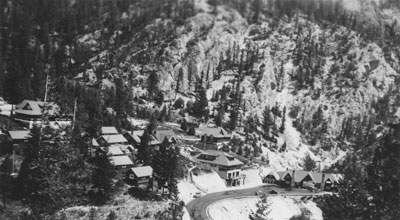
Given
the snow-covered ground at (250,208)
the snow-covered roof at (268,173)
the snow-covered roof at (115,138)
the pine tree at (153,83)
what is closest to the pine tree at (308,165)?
the snow-covered roof at (268,173)

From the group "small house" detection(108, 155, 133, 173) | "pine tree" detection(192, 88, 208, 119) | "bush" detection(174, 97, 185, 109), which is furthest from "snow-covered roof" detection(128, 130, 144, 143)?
"bush" detection(174, 97, 185, 109)

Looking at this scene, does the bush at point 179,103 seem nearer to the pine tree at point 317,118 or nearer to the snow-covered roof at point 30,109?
the pine tree at point 317,118

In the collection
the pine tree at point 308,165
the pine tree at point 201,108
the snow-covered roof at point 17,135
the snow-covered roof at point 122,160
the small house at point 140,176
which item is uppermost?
the pine tree at point 201,108

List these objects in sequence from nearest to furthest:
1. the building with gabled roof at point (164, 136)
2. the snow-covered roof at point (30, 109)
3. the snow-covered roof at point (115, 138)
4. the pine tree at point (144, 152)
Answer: the pine tree at point (144, 152)
the snow-covered roof at point (30, 109)
the snow-covered roof at point (115, 138)
the building with gabled roof at point (164, 136)

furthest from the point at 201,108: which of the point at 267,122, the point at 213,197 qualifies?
the point at 213,197

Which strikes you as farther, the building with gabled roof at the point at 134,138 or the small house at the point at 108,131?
the building with gabled roof at the point at 134,138

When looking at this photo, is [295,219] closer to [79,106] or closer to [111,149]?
[111,149]

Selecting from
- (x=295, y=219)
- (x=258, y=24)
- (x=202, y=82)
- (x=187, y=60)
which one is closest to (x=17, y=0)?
(x=187, y=60)
